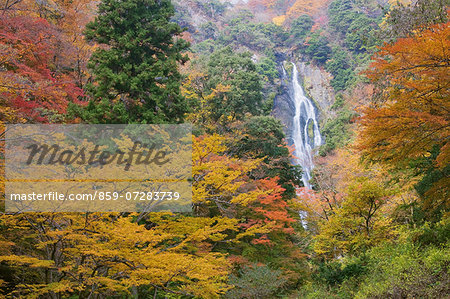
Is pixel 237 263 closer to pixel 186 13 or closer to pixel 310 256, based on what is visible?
pixel 310 256

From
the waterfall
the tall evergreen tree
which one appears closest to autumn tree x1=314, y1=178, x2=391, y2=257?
the tall evergreen tree

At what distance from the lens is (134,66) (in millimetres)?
10531

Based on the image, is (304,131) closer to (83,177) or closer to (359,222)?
(359,222)

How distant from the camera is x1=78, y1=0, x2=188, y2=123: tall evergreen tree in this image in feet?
33.1

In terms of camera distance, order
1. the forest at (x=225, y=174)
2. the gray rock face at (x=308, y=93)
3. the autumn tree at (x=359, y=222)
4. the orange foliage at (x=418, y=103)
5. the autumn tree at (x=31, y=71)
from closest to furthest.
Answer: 1. the orange foliage at (x=418, y=103)
2. the forest at (x=225, y=174)
3. the autumn tree at (x=31, y=71)
4. the autumn tree at (x=359, y=222)
5. the gray rock face at (x=308, y=93)

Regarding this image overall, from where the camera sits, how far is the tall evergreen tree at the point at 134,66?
33.1 ft

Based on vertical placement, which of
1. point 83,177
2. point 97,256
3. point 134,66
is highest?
point 134,66

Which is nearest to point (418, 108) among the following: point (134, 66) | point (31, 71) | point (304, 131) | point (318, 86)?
point (134, 66)

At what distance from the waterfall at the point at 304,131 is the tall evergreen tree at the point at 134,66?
17.1 metres

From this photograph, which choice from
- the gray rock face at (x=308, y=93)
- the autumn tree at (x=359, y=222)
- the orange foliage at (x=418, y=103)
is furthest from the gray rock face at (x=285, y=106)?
the orange foliage at (x=418, y=103)

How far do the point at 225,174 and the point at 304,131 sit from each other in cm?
2301

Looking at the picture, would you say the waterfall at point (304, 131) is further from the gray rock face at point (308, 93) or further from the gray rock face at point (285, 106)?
the gray rock face at point (308, 93)

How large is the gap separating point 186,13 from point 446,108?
133 ft

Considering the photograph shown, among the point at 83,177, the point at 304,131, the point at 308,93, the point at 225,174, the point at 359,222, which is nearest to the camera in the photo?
the point at 83,177
